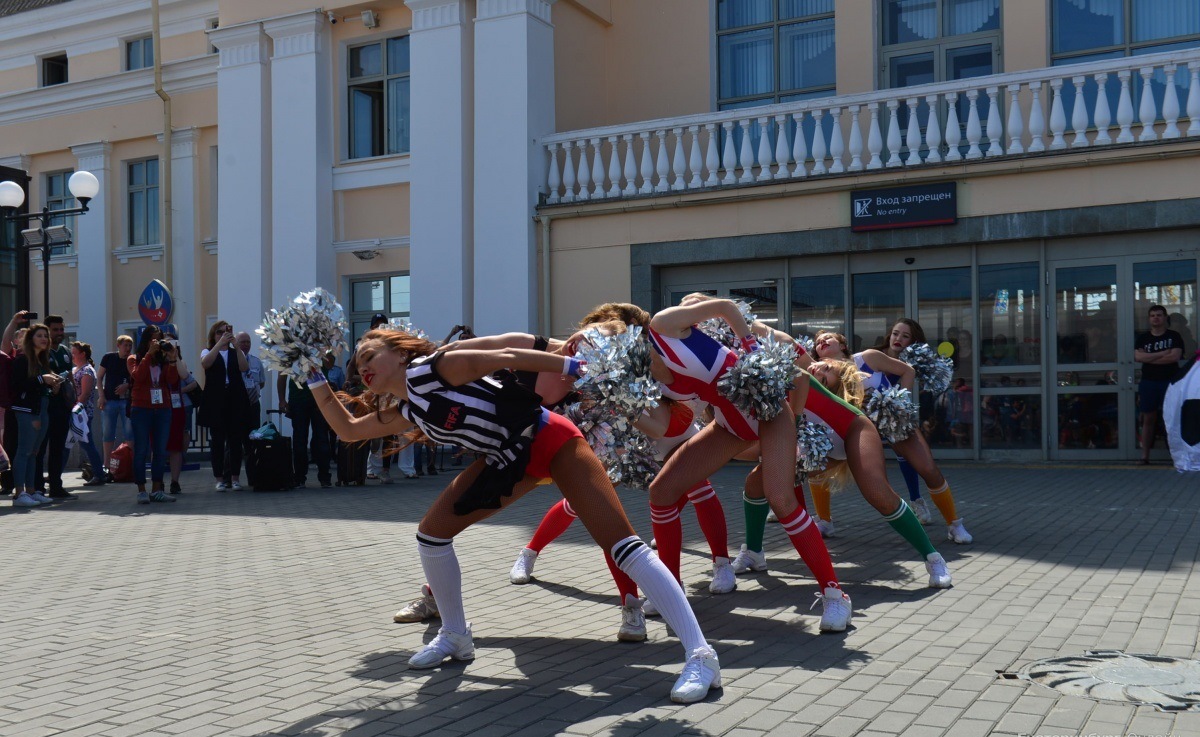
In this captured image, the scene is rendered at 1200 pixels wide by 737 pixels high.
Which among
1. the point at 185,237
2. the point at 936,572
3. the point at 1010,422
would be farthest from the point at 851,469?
the point at 185,237

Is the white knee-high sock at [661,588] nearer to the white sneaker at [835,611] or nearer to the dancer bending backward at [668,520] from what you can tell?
the dancer bending backward at [668,520]

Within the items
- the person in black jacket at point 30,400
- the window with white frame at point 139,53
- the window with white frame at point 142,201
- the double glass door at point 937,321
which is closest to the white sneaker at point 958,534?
the double glass door at point 937,321

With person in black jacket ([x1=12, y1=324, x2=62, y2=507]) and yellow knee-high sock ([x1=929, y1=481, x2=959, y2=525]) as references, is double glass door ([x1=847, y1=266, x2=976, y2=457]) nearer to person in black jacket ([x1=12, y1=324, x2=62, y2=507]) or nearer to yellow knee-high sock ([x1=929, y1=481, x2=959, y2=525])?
yellow knee-high sock ([x1=929, y1=481, x2=959, y2=525])

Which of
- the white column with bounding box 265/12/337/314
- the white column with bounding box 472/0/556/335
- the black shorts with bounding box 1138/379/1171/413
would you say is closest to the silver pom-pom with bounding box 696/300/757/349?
the black shorts with bounding box 1138/379/1171/413

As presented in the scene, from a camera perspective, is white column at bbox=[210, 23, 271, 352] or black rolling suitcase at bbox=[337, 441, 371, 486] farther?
white column at bbox=[210, 23, 271, 352]

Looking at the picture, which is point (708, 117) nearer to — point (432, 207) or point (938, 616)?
point (432, 207)

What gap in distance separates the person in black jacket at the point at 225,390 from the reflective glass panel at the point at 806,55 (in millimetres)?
9885

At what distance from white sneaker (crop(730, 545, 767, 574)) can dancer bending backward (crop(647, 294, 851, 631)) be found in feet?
5.57

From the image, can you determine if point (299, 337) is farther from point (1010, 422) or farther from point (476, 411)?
point (1010, 422)

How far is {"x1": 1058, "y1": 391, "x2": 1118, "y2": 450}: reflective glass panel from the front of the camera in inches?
584

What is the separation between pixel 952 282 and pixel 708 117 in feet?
13.9

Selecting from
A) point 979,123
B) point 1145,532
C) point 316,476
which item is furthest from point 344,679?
point 979,123

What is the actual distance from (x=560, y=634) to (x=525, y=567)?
5.05 feet

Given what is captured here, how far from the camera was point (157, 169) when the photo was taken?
84.0 feet
